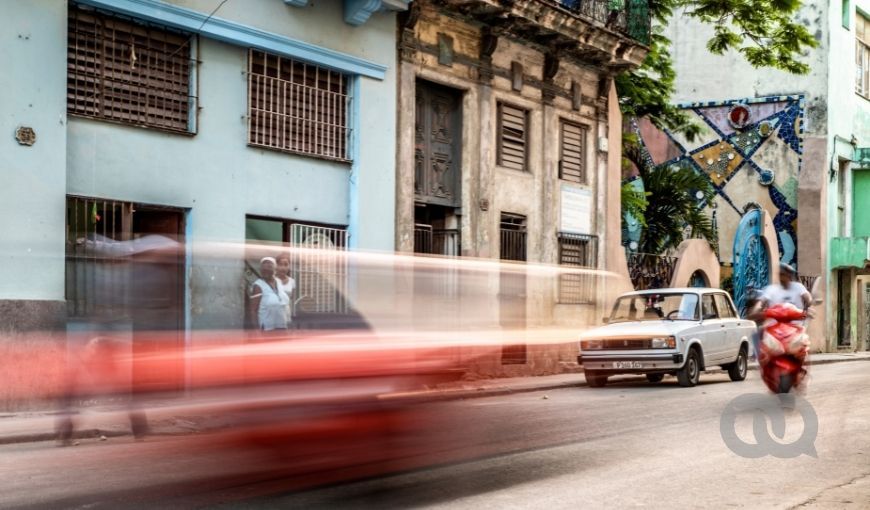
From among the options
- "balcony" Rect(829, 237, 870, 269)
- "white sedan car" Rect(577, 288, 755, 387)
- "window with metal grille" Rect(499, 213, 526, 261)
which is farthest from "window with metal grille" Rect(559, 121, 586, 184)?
"balcony" Rect(829, 237, 870, 269)

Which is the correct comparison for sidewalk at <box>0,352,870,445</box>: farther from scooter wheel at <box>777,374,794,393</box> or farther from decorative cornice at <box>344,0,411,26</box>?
decorative cornice at <box>344,0,411,26</box>

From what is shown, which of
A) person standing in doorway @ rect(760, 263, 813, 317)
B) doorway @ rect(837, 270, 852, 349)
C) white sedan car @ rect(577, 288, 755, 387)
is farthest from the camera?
doorway @ rect(837, 270, 852, 349)

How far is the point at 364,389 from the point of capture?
723cm

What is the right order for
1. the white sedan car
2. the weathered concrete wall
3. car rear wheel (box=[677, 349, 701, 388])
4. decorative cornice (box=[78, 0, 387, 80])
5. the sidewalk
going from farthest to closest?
the weathered concrete wall, car rear wheel (box=[677, 349, 701, 388]), the white sedan car, decorative cornice (box=[78, 0, 387, 80]), the sidewalk

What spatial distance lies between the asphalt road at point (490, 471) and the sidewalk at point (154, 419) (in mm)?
132

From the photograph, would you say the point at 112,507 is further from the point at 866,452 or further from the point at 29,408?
the point at 866,452

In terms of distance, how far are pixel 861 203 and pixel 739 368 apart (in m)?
22.5

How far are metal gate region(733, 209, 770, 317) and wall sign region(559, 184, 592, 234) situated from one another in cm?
848

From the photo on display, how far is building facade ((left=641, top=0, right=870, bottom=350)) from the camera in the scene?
3666 cm

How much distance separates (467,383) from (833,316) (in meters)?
32.9

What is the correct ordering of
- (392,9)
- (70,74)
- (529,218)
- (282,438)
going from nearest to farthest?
(282,438) → (70,74) → (392,9) → (529,218)

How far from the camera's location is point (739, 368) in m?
19.8

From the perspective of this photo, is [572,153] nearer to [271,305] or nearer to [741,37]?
[741,37]

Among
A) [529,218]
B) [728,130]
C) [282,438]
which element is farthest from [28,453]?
[728,130]
